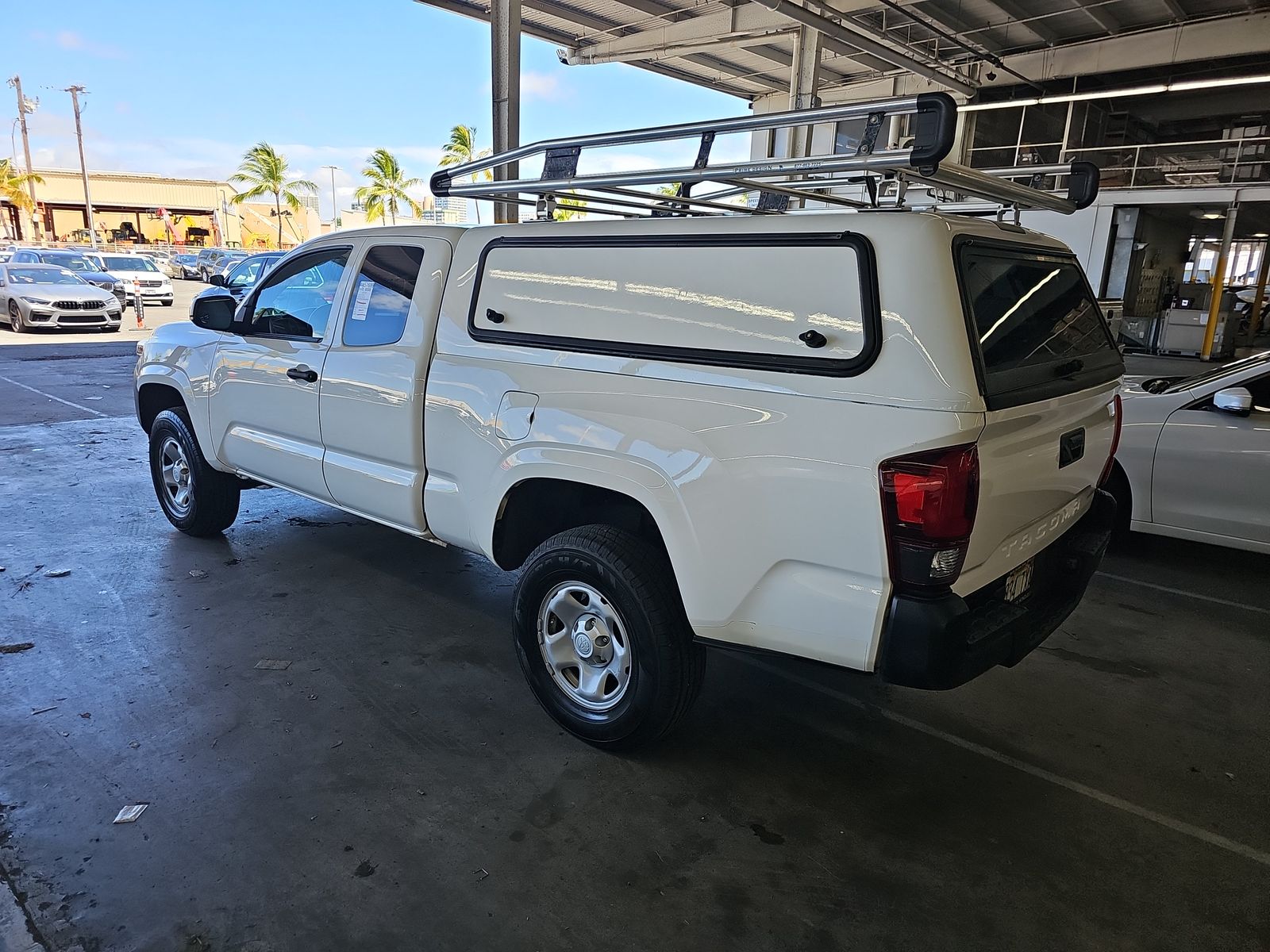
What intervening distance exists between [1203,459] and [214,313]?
594 cm

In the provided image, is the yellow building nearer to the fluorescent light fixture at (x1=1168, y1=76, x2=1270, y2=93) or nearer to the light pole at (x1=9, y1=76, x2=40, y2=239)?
the light pole at (x1=9, y1=76, x2=40, y2=239)

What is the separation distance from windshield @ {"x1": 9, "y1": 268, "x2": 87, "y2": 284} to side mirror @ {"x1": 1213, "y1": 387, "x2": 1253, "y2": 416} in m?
20.3

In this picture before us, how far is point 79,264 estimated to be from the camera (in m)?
21.9

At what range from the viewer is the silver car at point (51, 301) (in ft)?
54.2

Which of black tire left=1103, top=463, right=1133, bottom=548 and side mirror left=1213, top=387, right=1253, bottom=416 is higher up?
side mirror left=1213, top=387, right=1253, bottom=416

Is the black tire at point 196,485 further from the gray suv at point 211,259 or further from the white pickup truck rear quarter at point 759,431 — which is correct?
the gray suv at point 211,259

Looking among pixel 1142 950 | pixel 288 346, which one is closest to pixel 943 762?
pixel 1142 950

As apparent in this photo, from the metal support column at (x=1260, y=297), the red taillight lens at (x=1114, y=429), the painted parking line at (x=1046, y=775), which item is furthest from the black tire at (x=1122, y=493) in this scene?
the metal support column at (x=1260, y=297)

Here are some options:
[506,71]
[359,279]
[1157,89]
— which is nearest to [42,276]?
[506,71]

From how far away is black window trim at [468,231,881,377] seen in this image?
95.4 inches

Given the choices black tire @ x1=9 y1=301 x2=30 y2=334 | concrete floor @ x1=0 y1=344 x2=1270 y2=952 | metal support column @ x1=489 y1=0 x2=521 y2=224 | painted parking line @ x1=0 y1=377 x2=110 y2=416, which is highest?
metal support column @ x1=489 y1=0 x2=521 y2=224

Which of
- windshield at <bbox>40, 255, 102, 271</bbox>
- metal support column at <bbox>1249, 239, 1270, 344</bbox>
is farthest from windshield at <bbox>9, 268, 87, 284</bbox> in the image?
metal support column at <bbox>1249, 239, 1270, 344</bbox>

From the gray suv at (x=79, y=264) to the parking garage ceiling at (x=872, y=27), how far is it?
13182 mm

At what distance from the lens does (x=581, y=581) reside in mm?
3117
